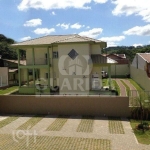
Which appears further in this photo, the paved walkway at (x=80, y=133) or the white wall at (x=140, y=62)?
the white wall at (x=140, y=62)

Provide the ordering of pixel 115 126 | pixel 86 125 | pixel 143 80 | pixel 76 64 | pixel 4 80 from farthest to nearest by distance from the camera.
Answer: pixel 4 80
pixel 143 80
pixel 76 64
pixel 86 125
pixel 115 126

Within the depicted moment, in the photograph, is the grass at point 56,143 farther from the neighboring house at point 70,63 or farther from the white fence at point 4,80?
the white fence at point 4,80

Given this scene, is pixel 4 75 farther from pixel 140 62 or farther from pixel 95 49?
pixel 140 62

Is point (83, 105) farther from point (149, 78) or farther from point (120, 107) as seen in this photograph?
point (149, 78)

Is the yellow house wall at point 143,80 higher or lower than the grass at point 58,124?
higher

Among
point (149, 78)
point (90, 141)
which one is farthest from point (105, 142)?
point (149, 78)

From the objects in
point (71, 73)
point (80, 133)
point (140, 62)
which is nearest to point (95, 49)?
point (71, 73)

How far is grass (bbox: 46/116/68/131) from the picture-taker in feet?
40.3

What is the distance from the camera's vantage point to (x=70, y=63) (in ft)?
68.9

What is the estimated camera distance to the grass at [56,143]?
31.0 feet

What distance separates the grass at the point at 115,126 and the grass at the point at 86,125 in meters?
1.26

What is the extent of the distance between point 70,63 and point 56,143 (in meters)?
12.0

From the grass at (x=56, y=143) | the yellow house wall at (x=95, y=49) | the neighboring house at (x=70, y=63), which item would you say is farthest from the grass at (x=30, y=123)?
the yellow house wall at (x=95, y=49)

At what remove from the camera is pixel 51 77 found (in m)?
23.3
